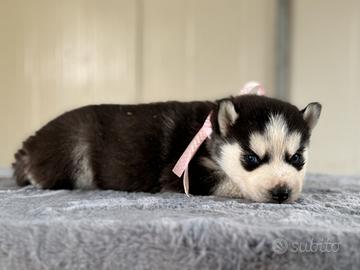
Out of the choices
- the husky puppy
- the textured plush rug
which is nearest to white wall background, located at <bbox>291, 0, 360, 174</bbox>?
the husky puppy

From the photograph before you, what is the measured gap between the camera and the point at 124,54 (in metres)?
2.86

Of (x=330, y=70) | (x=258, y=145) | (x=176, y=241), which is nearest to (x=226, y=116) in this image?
(x=258, y=145)

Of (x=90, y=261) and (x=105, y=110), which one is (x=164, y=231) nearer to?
(x=90, y=261)

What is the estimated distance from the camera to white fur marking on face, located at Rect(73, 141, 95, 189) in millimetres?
1581

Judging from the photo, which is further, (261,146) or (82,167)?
(82,167)

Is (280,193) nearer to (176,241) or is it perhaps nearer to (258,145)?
(258,145)

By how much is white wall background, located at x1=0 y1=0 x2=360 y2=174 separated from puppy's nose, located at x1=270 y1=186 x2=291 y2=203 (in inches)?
61.6

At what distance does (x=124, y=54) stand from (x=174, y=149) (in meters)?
1.45

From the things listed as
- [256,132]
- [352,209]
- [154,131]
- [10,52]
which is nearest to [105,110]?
[154,131]

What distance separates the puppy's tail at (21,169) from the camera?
64.9 inches

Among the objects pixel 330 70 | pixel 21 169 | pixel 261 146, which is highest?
pixel 330 70

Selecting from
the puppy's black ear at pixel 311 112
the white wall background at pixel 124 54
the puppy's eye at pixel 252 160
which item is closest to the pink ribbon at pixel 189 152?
the puppy's eye at pixel 252 160

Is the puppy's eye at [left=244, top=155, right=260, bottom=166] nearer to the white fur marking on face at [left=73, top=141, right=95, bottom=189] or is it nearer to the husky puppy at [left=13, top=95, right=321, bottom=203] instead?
the husky puppy at [left=13, top=95, right=321, bottom=203]

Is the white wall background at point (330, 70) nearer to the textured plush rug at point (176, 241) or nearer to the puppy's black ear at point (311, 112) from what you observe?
the puppy's black ear at point (311, 112)
